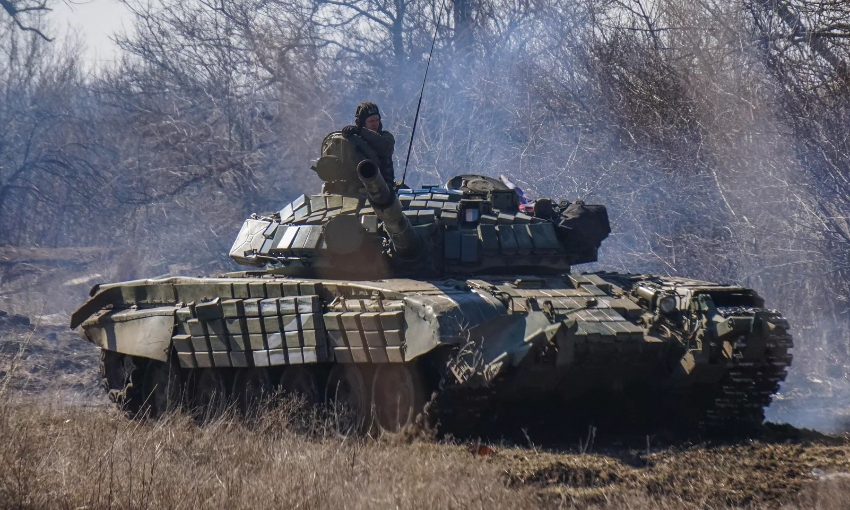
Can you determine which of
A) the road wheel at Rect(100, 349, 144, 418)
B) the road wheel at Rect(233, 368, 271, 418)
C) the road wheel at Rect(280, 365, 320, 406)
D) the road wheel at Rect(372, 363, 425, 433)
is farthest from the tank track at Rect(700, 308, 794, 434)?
the road wheel at Rect(100, 349, 144, 418)

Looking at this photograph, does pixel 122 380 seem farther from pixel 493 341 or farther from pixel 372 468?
pixel 372 468

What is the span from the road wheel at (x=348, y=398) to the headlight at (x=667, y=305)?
247cm

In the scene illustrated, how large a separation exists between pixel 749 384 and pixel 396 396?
2.70 metres

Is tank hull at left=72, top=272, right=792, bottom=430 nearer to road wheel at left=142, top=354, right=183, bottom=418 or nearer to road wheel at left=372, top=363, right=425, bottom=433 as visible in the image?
road wheel at left=372, top=363, right=425, bottom=433

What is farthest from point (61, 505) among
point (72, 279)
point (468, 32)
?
point (72, 279)

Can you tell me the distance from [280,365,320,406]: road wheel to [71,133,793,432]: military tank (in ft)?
0.07

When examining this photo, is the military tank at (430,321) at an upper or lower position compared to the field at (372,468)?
upper

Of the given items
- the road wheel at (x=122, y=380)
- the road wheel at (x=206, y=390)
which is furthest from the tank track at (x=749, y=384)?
the road wheel at (x=122, y=380)

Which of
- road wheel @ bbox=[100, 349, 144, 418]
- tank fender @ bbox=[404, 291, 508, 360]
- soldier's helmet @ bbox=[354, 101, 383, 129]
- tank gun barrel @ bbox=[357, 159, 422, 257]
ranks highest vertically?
soldier's helmet @ bbox=[354, 101, 383, 129]

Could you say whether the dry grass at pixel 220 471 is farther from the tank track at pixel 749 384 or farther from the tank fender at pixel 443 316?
the tank track at pixel 749 384

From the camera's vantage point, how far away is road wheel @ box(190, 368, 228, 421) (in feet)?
35.4

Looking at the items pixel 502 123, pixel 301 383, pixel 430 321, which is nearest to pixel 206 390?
pixel 301 383

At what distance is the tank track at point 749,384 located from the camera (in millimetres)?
8484

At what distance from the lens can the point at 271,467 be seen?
6910 millimetres
